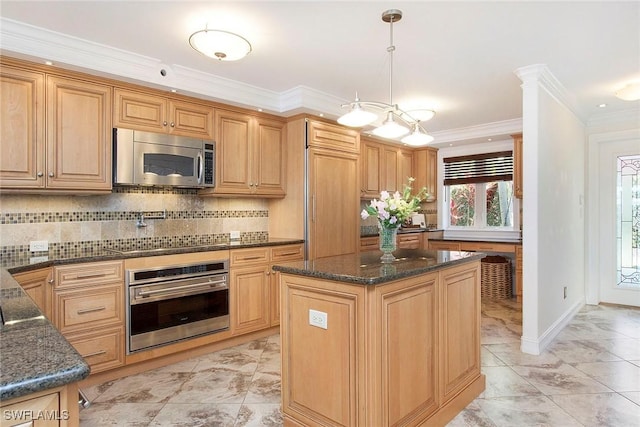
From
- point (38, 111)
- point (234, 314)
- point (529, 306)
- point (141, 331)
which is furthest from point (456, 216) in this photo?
point (38, 111)

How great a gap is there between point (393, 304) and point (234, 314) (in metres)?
2.08

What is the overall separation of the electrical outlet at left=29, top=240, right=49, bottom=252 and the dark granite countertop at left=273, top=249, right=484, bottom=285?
212 centimetres

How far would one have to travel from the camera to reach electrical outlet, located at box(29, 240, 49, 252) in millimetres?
2988

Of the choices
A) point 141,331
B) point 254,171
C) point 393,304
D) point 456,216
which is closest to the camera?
point 393,304

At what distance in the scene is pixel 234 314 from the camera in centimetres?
356

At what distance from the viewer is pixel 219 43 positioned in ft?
7.74

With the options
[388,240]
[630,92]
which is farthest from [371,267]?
[630,92]

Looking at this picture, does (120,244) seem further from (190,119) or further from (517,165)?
(517,165)

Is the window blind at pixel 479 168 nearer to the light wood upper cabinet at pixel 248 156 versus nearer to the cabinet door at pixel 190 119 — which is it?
the light wood upper cabinet at pixel 248 156

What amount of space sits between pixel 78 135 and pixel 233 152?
4.44 ft

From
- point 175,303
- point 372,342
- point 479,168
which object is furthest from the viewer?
point 479,168

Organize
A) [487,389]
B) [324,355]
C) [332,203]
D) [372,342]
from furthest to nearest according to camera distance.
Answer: [332,203] → [487,389] → [324,355] → [372,342]

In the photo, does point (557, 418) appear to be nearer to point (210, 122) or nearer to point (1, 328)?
point (1, 328)

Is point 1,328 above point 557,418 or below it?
above
